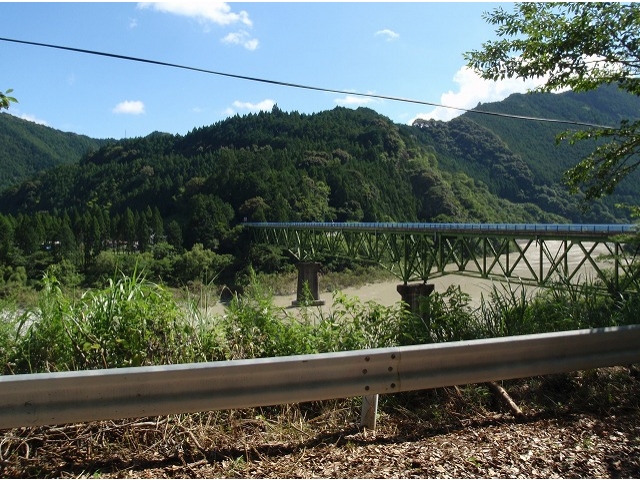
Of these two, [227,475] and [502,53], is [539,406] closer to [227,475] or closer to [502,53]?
[227,475]

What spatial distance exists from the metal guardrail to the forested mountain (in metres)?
143

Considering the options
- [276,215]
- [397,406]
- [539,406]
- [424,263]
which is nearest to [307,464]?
[397,406]

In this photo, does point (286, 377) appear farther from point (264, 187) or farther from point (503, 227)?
point (264, 187)

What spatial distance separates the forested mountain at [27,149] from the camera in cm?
13488

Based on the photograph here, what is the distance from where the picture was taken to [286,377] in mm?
2684

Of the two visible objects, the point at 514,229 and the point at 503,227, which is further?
the point at 503,227

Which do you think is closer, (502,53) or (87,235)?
(502,53)

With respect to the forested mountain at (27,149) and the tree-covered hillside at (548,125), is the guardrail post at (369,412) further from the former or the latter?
the forested mountain at (27,149)

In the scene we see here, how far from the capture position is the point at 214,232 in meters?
65.9

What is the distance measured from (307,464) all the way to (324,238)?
42426mm

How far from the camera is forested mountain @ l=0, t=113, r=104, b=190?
443 feet

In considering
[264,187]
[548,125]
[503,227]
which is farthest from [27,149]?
[503,227]

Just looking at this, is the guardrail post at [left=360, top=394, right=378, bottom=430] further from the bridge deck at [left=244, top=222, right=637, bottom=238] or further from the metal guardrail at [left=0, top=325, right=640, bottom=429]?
the bridge deck at [left=244, top=222, right=637, bottom=238]

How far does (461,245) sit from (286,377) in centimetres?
2656
